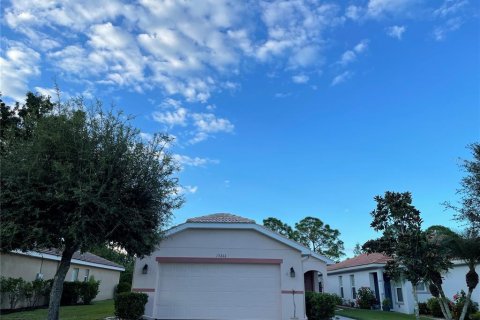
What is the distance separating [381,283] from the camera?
23.8 metres

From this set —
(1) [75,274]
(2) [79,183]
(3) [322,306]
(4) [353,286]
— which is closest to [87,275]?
(1) [75,274]

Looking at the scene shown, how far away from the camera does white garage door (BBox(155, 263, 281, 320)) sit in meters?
15.1

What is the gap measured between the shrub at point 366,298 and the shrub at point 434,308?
500 centimetres

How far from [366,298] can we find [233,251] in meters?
13.5

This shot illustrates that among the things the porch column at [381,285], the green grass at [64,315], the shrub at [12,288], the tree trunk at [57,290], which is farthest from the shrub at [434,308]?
the shrub at [12,288]

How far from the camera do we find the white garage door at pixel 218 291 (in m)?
15.1

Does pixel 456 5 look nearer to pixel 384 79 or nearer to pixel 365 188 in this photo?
A: pixel 384 79

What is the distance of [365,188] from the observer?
22562 millimetres

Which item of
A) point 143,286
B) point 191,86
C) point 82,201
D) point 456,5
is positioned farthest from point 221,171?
point 456,5

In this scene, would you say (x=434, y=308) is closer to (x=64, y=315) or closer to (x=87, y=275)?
(x=64, y=315)

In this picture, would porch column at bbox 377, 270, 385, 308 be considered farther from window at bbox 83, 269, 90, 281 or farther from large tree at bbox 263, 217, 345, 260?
large tree at bbox 263, 217, 345, 260

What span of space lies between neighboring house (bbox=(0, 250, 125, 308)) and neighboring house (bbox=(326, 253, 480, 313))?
17195 mm

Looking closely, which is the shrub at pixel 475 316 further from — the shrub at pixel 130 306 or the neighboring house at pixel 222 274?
the shrub at pixel 130 306

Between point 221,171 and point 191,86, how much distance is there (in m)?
6.42
